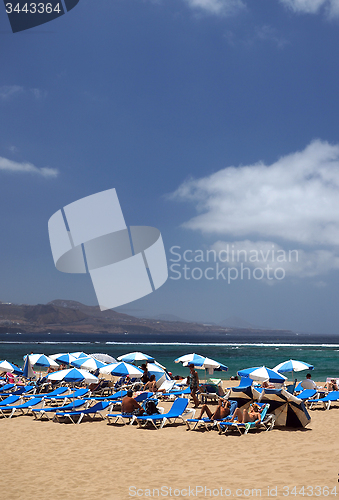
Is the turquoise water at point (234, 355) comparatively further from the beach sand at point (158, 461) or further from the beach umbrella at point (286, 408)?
the beach sand at point (158, 461)

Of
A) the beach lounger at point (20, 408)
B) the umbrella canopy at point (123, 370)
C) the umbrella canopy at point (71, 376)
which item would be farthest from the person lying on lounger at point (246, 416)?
the beach lounger at point (20, 408)

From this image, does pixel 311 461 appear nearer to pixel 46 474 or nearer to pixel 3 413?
pixel 46 474

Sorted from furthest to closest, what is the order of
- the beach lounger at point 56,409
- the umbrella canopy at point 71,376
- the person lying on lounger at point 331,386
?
the person lying on lounger at point 331,386 < the umbrella canopy at point 71,376 < the beach lounger at point 56,409

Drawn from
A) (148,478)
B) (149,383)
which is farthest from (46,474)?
(149,383)

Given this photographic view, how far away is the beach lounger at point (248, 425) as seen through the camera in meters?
9.26

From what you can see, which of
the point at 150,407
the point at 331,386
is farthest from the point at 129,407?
the point at 331,386

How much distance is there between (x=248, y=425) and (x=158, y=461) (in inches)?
117

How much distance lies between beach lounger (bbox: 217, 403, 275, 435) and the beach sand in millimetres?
216

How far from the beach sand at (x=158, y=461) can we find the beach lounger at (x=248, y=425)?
0.71 feet

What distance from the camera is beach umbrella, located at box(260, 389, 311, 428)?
996cm

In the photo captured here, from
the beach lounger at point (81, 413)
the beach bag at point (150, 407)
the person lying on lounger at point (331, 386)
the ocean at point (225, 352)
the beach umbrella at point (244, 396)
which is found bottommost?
the ocean at point (225, 352)

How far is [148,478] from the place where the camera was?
6.02m

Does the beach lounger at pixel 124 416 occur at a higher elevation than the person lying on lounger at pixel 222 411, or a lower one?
lower

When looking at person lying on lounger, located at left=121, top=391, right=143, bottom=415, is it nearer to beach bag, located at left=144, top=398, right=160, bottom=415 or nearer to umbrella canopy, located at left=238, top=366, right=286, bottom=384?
beach bag, located at left=144, top=398, right=160, bottom=415
